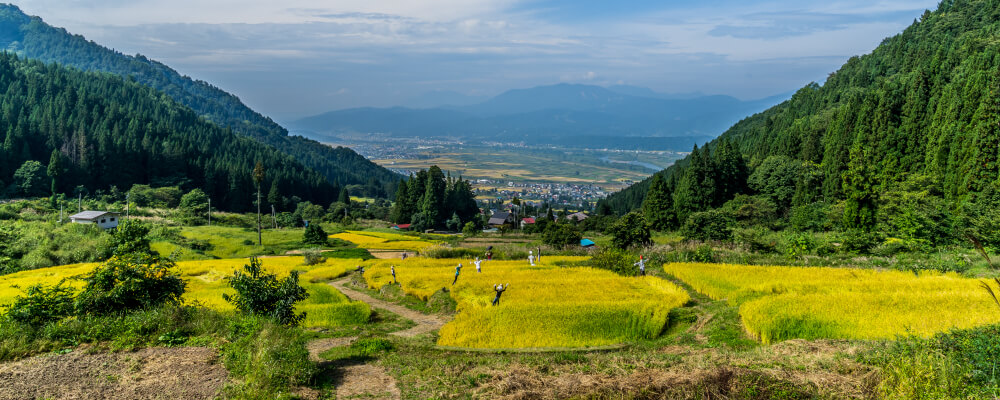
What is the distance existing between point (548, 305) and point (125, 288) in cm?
1135

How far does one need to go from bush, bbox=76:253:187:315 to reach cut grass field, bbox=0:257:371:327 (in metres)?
1.40

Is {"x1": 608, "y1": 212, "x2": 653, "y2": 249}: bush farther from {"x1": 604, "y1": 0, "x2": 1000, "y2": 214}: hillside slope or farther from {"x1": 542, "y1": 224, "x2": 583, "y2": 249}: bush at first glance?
{"x1": 604, "y1": 0, "x2": 1000, "y2": 214}: hillside slope

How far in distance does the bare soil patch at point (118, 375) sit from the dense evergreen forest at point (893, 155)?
31615 mm

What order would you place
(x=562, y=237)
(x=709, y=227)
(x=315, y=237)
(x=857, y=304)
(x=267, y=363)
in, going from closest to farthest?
(x=267, y=363), (x=857, y=304), (x=709, y=227), (x=562, y=237), (x=315, y=237)

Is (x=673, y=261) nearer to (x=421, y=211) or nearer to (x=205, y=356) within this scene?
(x=205, y=356)

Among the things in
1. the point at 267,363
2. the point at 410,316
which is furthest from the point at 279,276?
the point at 267,363

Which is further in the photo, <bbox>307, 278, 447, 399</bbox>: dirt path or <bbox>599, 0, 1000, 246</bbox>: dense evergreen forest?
<bbox>599, 0, 1000, 246</bbox>: dense evergreen forest

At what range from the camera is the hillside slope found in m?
32.4

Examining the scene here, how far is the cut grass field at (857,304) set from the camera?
11.8 meters

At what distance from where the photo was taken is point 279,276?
27359 mm

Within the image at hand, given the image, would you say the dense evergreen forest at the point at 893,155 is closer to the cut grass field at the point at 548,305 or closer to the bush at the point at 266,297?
the cut grass field at the point at 548,305

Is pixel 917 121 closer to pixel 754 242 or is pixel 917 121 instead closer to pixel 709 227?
pixel 709 227

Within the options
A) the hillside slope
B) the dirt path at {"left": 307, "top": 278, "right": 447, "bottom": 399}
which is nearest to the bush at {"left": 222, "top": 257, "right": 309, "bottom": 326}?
the dirt path at {"left": 307, "top": 278, "right": 447, "bottom": 399}

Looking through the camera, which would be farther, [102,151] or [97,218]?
[102,151]
